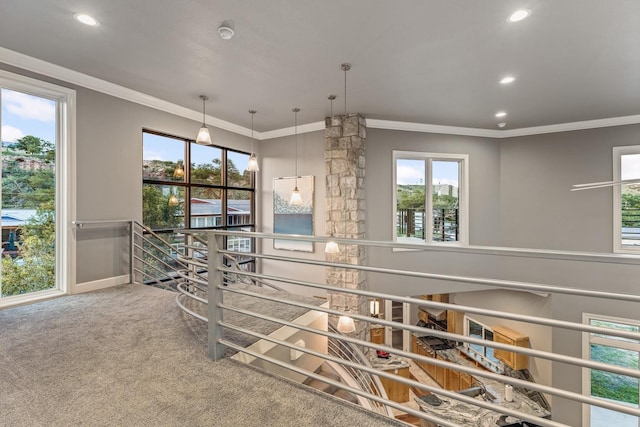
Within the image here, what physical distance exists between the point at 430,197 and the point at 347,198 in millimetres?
1776

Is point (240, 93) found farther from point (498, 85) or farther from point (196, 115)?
point (498, 85)

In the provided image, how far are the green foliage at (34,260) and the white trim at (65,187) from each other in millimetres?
60

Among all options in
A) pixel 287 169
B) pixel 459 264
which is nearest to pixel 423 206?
pixel 459 264

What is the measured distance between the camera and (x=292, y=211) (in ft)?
18.0

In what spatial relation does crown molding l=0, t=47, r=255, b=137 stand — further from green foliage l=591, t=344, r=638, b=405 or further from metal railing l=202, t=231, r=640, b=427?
green foliage l=591, t=344, r=638, b=405

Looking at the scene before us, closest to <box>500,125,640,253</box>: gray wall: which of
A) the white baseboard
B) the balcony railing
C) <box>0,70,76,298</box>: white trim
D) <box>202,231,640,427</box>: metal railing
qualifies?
the balcony railing

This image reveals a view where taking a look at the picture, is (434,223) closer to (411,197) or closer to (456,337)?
(411,197)

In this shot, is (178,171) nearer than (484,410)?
Yes

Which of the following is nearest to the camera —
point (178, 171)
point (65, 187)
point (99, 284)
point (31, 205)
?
point (31, 205)

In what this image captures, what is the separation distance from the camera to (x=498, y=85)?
3.60 metres

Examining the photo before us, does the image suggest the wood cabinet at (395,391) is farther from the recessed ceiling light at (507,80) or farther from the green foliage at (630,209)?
the recessed ceiling light at (507,80)

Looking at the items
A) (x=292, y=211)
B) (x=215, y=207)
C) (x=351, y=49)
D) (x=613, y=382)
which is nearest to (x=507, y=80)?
(x=351, y=49)

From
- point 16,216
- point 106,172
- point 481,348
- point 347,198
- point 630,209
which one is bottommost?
point 481,348

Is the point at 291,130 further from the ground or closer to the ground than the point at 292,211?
further from the ground
